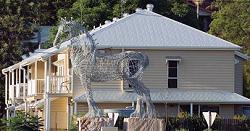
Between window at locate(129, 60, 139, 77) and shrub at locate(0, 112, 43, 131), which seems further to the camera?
shrub at locate(0, 112, 43, 131)

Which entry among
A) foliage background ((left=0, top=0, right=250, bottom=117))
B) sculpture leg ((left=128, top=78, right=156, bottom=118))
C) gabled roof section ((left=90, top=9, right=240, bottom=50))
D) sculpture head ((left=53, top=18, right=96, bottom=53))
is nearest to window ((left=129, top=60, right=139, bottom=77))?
sculpture leg ((left=128, top=78, right=156, bottom=118))

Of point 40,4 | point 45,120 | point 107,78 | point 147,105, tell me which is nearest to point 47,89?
point 45,120

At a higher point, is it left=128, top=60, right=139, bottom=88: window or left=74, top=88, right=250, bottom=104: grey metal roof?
left=128, top=60, right=139, bottom=88: window

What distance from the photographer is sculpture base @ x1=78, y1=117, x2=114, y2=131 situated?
43.9m

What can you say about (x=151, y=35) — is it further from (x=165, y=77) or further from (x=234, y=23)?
(x=234, y=23)

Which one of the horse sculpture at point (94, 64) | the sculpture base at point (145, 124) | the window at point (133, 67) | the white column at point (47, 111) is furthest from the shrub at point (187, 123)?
the white column at point (47, 111)

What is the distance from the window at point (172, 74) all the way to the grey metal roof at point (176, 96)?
50cm

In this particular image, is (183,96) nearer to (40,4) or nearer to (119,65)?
(119,65)

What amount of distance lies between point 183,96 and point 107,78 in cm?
1098

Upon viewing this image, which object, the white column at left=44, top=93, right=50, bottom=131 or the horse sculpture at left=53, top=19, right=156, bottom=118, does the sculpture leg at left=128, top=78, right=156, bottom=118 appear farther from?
the white column at left=44, top=93, right=50, bottom=131

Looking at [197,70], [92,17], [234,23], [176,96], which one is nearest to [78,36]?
[176,96]

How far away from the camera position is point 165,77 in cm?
5881

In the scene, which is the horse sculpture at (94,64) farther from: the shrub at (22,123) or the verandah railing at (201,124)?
the verandah railing at (201,124)

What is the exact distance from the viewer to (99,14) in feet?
251
